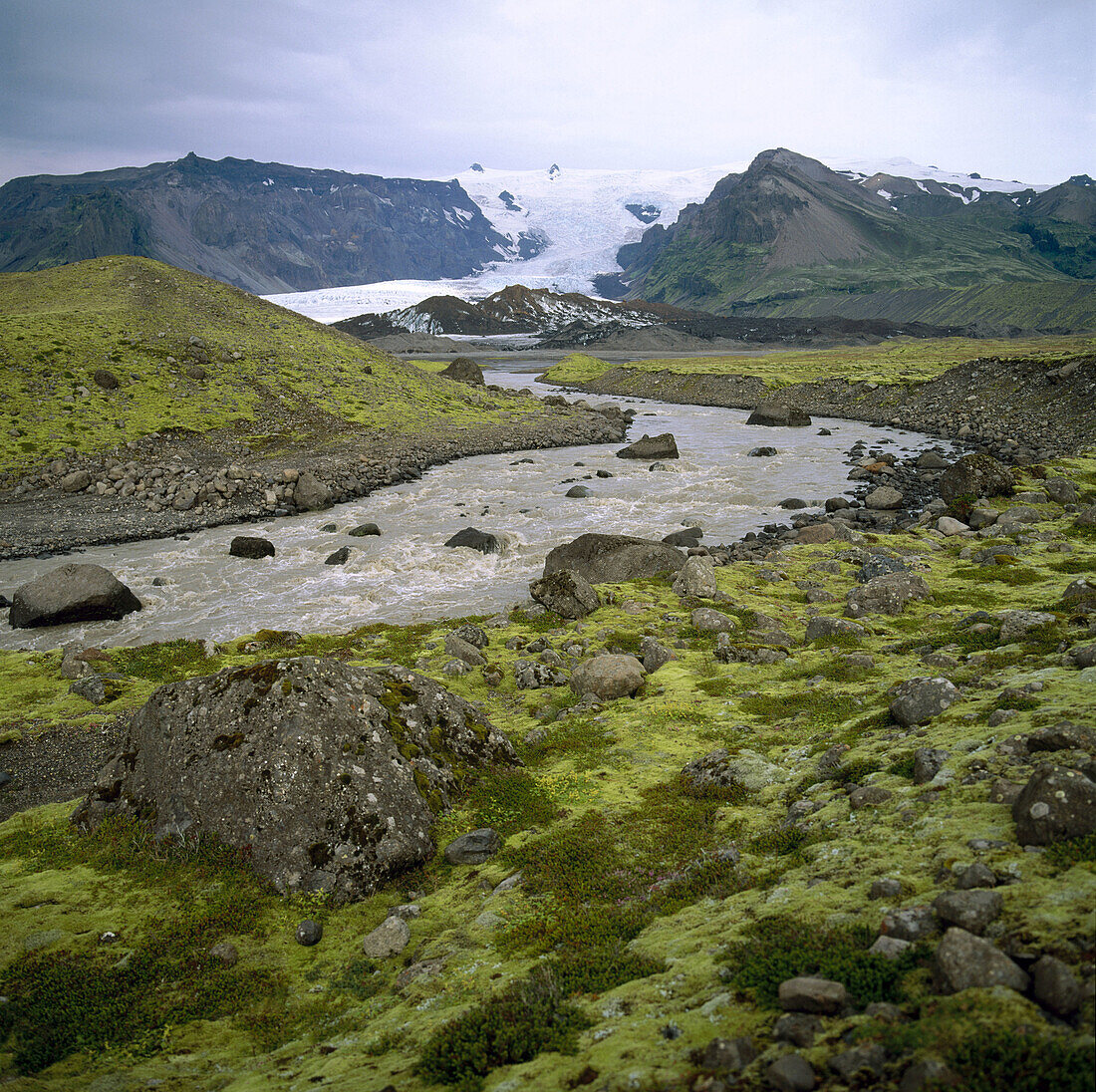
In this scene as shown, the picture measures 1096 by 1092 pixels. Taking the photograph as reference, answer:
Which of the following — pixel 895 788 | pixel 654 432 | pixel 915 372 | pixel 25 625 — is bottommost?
pixel 25 625

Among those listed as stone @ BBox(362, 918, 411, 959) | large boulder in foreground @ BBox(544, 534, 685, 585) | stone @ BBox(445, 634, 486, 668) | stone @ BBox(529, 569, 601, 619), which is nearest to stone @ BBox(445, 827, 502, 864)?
stone @ BBox(362, 918, 411, 959)

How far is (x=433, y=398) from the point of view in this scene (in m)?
75.9

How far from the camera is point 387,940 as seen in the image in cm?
796

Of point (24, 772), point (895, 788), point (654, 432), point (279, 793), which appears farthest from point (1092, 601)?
point (654, 432)

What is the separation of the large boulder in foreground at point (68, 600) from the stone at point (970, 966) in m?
28.1

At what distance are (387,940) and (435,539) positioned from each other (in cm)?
2774

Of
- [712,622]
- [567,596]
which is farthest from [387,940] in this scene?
[567,596]

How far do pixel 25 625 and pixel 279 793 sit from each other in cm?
2150

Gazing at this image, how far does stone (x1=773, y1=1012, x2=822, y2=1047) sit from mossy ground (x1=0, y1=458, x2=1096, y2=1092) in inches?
3.7

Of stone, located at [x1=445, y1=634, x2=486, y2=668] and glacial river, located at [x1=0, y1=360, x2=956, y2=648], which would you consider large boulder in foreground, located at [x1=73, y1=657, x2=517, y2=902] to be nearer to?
stone, located at [x1=445, y1=634, x2=486, y2=668]

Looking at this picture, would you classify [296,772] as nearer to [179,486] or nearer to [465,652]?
[465,652]

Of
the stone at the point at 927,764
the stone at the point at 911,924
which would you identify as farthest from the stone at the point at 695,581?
the stone at the point at 911,924

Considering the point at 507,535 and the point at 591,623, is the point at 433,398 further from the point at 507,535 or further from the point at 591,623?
the point at 591,623

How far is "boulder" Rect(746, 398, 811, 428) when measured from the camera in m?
75.2
